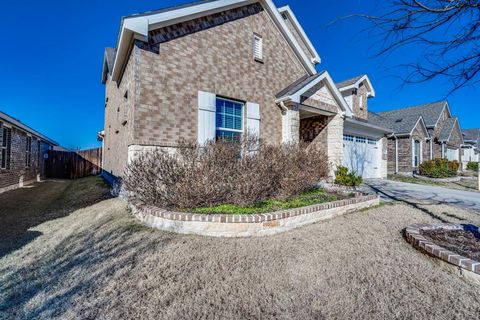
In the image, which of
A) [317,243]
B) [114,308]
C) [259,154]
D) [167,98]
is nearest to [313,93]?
[259,154]

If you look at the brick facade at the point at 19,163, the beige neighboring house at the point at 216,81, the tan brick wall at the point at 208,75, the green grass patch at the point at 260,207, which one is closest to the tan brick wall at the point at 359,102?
the beige neighboring house at the point at 216,81

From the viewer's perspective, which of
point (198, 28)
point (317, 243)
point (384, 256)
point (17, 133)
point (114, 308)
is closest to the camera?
point (114, 308)

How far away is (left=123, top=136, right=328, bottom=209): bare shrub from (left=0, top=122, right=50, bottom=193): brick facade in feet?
31.3

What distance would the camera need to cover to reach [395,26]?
3.06 metres

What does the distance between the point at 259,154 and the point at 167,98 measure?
9.81ft

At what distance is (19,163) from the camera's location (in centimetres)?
1189

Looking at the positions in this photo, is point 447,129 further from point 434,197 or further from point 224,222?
point 224,222

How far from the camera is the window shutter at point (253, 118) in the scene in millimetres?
7769

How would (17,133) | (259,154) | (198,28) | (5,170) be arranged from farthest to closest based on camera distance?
(17,133), (5,170), (198,28), (259,154)

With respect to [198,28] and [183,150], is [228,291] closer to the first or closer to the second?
[183,150]

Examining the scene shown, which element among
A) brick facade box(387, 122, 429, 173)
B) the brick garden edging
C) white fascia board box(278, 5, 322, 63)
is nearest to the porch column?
the brick garden edging

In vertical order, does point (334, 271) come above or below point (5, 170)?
below

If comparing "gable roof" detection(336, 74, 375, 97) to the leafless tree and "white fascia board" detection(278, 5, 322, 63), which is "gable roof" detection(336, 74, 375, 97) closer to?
"white fascia board" detection(278, 5, 322, 63)

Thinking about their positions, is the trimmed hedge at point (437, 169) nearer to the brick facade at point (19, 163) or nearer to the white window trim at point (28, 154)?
the brick facade at point (19, 163)
